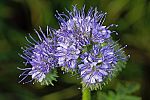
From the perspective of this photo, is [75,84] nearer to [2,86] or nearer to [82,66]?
[2,86]

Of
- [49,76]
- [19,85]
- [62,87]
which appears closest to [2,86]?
[19,85]

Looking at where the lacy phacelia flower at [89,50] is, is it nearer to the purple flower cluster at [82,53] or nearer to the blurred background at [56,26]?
the purple flower cluster at [82,53]

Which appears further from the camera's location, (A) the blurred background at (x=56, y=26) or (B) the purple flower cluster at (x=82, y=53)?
(A) the blurred background at (x=56, y=26)

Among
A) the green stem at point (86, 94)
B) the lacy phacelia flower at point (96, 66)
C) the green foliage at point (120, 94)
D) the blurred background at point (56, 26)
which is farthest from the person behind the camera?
the blurred background at point (56, 26)

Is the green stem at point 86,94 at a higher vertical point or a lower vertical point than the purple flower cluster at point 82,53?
lower

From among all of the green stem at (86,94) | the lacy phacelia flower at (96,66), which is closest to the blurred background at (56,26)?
the green stem at (86,94)
